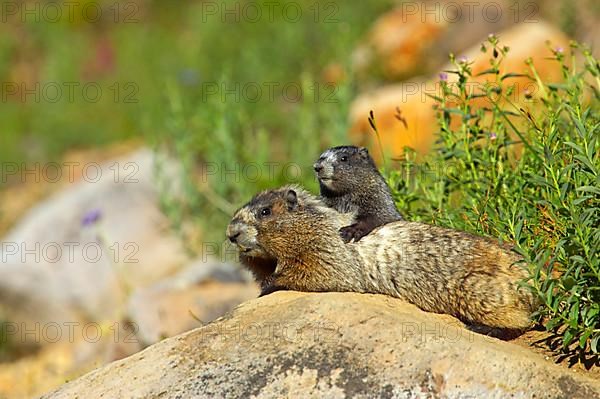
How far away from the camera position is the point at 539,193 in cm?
489

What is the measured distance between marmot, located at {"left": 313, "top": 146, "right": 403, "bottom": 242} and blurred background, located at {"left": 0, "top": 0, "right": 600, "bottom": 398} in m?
0.71

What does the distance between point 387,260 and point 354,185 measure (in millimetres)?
942

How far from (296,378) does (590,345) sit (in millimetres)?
1305

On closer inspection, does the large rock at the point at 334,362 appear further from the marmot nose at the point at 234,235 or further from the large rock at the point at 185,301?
the large rock at the point at 185,301

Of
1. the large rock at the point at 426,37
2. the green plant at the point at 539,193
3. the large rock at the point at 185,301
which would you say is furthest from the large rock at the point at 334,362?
the large rock at the point at 426,37

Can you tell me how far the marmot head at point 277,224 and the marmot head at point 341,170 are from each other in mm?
476

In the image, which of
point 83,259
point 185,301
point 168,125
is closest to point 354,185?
point 185,301

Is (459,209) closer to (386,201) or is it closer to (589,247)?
(386,201)

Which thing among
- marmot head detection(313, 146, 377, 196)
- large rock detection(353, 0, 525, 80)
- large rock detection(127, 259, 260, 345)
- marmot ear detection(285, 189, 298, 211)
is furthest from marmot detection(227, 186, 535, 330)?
large rock detection(353, 0, 525, 80)

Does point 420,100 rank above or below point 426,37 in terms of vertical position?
below

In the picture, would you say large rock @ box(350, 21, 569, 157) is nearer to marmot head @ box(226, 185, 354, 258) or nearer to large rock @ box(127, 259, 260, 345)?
large rock @ box(127, 259, 260, 345)

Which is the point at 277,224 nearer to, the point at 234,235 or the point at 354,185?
the point at 234,235

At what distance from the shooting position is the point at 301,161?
888cm

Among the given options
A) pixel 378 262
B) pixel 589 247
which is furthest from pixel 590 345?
pixel 378 262
